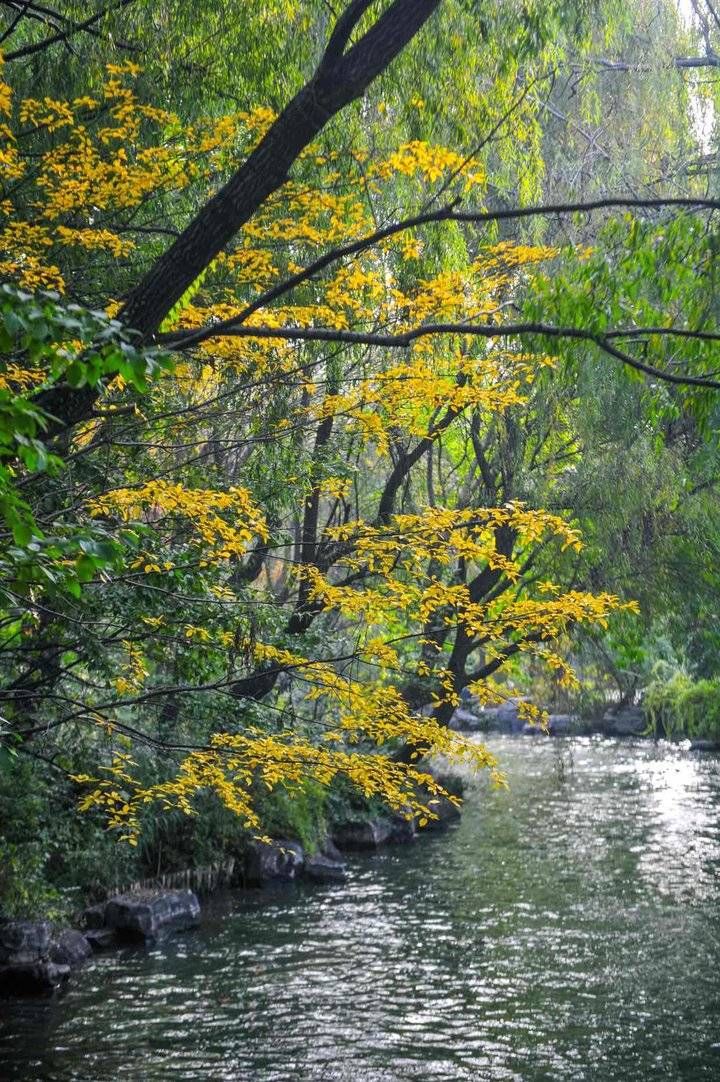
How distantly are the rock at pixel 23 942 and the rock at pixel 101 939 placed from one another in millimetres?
962

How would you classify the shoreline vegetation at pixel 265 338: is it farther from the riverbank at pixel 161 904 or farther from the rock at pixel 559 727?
the rock at pixel 559 727

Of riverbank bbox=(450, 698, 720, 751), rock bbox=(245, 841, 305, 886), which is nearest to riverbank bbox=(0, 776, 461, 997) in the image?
rock bbox=(245, 841, 305, 886)

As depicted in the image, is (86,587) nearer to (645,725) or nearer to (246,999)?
(246,999)

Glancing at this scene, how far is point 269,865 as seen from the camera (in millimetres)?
14328

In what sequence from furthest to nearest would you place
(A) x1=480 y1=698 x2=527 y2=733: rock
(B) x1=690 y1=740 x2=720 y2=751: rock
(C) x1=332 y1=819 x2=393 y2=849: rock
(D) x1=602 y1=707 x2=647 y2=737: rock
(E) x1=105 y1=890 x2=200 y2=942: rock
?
(A) x1=480 y1=698 x2=527 y2=733: rock, (D) x1=602 y1=707 x2=647 y2=737: rock, (B) x1=690 y1=740 x2=720 y2=751: rock, (C) x1=332 y1=819 x2=393 y2=849: rock, (E) x1=105 y1=890 x2=200 y2=942: rock

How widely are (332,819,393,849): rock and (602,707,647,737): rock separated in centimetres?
1741

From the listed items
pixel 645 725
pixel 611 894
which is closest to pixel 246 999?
pixel 611 894

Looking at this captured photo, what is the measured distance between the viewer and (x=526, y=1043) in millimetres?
8328

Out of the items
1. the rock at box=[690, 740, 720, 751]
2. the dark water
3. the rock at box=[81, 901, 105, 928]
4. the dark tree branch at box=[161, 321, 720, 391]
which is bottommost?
the dark water

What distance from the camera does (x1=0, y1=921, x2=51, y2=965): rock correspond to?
9.91m

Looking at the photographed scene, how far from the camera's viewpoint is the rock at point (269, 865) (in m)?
14.2

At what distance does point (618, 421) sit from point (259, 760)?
6.53 metres

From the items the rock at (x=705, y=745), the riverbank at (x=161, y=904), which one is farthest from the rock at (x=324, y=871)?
the rock at (x=705, y=745)

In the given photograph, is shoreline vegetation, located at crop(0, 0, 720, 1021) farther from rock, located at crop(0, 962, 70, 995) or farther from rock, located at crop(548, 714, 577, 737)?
rock, located at crop(548, 714, 577, 737)
